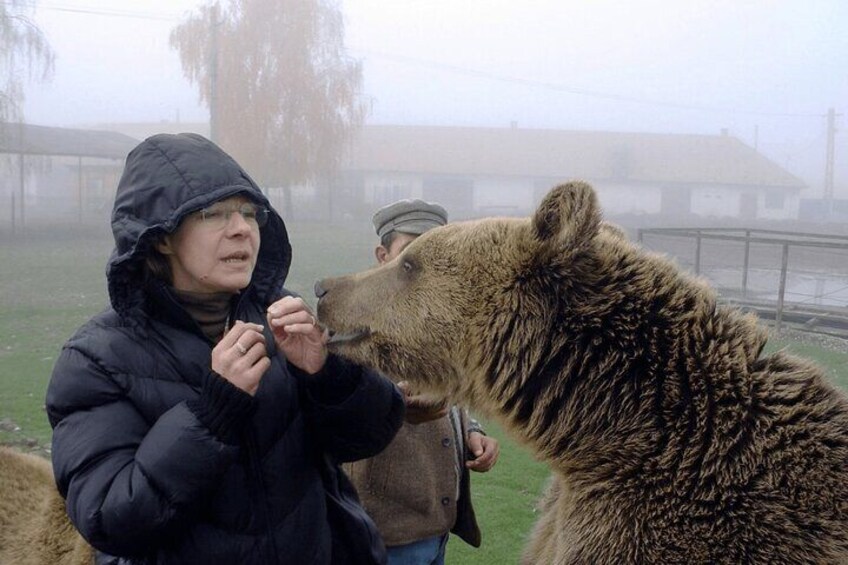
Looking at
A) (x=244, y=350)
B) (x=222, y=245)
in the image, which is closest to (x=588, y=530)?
(x=244, y=350)

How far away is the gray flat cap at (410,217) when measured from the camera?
397cm

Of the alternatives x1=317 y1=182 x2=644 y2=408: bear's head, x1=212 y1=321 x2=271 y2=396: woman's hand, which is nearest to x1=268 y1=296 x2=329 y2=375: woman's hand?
x1=212 y1=321 x2=271 y2=396: woman's hand

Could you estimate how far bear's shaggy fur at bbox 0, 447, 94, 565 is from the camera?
12.5 ft

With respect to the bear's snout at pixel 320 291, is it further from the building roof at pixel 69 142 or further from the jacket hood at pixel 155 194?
the building roof at pixel 69 142

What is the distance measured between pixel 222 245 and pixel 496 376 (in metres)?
1.14

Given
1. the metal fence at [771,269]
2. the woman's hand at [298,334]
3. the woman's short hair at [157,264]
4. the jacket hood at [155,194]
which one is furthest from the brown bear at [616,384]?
the metal fence at [771,269]

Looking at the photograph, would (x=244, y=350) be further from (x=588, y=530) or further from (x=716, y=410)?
(x=716, y=410)

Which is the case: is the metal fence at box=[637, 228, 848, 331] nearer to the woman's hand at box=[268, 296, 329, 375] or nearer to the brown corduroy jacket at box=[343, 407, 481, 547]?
the brown corduroy jacket at box=[343, 407, 481, 547]

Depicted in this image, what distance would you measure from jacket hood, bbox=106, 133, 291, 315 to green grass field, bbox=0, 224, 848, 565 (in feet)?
5.04

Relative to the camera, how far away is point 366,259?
91.1 ft

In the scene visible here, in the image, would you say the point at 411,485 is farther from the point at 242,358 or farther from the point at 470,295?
the point at 242,358

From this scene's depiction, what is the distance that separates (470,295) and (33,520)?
2656mm

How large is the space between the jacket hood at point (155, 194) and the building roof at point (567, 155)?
53312mm

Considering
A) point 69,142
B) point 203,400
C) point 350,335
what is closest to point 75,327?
point 350,335
